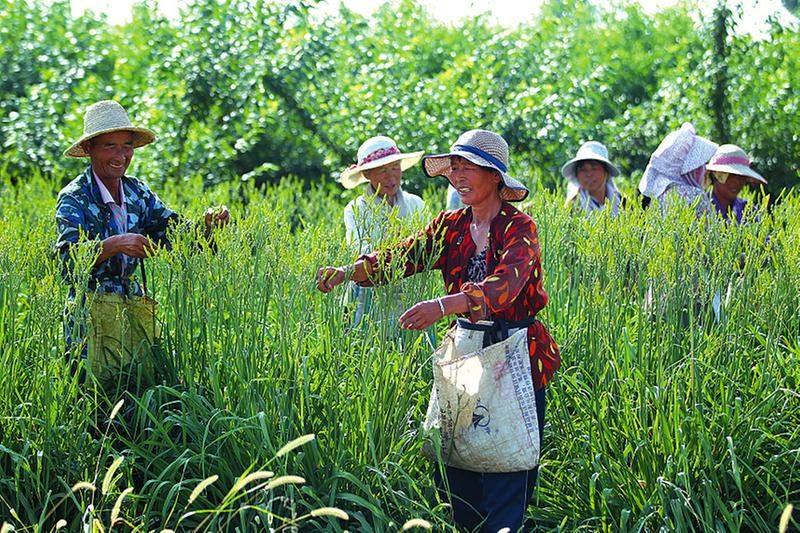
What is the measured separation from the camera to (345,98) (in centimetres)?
1137

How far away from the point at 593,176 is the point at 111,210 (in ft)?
12.0

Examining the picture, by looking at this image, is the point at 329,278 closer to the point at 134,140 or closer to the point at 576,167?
the point at 134,140

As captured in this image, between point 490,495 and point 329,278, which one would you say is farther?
point 329,278

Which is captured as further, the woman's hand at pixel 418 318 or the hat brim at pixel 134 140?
the hat brim at pixel 134 140

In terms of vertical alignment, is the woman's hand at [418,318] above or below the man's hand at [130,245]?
below

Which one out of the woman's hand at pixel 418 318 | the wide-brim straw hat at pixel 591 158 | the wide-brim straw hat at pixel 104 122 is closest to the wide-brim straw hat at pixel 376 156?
the wide-brim straw hat at pixel 104 122

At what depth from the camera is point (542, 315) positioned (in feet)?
16.5

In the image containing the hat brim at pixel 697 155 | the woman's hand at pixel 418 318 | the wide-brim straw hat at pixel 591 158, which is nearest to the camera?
the woman's hand at pixel 418 318

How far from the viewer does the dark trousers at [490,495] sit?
3.69 metres

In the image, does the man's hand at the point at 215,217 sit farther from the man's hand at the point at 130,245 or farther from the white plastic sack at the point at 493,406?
the white plastic sack at the point at 493,406

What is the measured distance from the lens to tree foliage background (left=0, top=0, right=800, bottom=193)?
10766 mm

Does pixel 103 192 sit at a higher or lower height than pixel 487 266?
higher

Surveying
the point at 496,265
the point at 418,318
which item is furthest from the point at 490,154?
the point at 418,318

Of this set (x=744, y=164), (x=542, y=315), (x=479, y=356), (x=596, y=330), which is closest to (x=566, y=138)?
(x=744, y=164)
